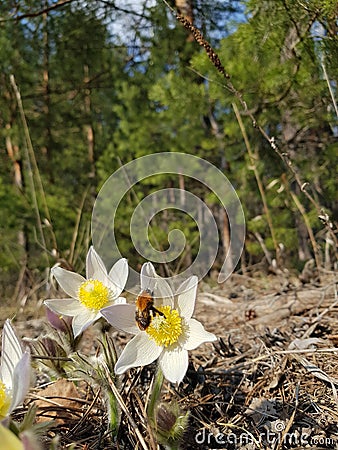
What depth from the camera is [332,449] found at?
0.61 metres

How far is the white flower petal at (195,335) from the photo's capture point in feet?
2.03

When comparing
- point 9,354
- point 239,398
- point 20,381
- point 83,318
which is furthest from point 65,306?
point 239,398

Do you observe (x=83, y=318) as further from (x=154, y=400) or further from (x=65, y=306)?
(x=154, y=400)

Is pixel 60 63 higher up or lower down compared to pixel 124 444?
higher up

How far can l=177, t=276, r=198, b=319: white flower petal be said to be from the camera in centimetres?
66

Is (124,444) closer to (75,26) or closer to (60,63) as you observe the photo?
(75,26)

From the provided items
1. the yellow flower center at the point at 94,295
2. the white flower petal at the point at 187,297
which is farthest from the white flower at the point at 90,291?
the white flower petal at the point at 187,297

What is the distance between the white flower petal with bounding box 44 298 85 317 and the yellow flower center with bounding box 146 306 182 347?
0.15 metres

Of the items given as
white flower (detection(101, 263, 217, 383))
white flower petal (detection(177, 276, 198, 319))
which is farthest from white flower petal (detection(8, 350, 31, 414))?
white flower petal (detection(177, 276, 198, 319))

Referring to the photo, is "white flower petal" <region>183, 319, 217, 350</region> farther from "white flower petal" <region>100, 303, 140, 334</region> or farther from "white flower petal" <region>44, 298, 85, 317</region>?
"white flower petal" <region>44, 298, 85, 317</region>

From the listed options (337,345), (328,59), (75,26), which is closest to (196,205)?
(75,26)

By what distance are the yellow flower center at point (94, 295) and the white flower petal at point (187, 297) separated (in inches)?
5.3

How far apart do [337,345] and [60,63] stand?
3378 millimetres

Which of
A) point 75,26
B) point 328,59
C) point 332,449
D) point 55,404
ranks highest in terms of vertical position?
point 75,26
